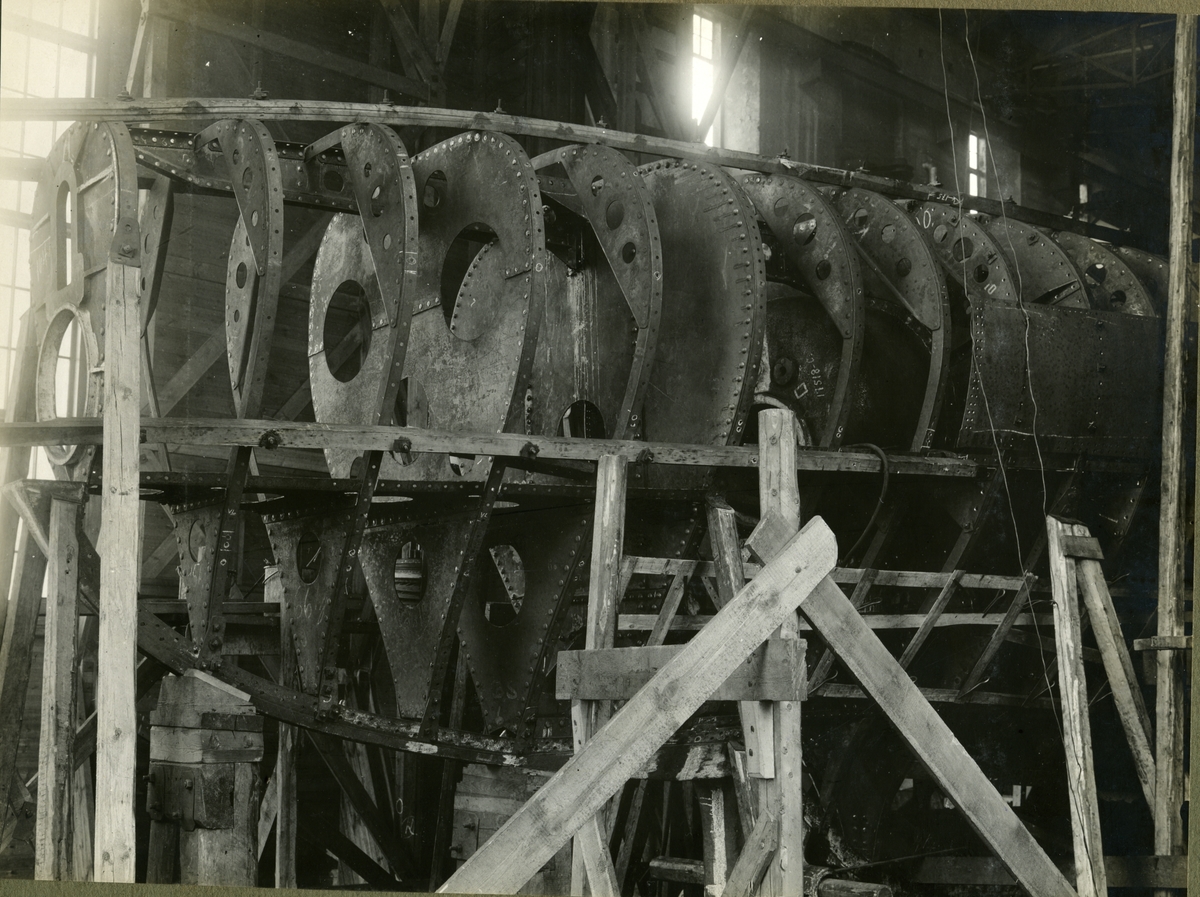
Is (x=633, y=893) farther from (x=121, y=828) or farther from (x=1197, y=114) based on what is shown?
(x=1197, y=114)

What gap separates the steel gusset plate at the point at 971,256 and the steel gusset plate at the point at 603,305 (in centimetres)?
188

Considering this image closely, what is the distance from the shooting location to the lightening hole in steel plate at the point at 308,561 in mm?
6180

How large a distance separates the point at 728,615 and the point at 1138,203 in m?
3.97

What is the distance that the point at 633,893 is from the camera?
642 centimetres

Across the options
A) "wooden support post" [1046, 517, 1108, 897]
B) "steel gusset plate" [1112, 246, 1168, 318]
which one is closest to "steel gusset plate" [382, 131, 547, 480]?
"wooden support post" [1046, 517, 1108, 897]

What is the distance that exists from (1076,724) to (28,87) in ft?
14.8

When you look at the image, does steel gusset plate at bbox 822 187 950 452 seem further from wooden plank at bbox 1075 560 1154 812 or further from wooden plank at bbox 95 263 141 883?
wooden plank at bbox 95 263 141 883

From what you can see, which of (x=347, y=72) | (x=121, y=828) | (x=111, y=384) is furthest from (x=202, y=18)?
(x=121, y=828)

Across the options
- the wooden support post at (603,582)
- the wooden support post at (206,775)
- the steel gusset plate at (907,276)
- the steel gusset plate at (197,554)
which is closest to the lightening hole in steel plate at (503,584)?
the steel gusset plate at (197,554)

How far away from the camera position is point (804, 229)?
Answer: 7074 mm

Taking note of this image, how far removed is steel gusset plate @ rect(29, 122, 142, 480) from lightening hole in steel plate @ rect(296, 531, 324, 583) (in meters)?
1.23

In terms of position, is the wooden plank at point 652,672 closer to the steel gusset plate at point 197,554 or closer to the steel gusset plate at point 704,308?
the steel gusset plate at point 197,554

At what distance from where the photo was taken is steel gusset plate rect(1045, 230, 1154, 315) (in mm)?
7543

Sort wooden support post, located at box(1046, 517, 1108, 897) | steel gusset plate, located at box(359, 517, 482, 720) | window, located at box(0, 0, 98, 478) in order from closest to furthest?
window, located at box(0, 0, 98, 478) < wooden support post, located at box(1046, 517, 1108, 897) < steel gusset plate, located at box(359, 517, 482, 720)
